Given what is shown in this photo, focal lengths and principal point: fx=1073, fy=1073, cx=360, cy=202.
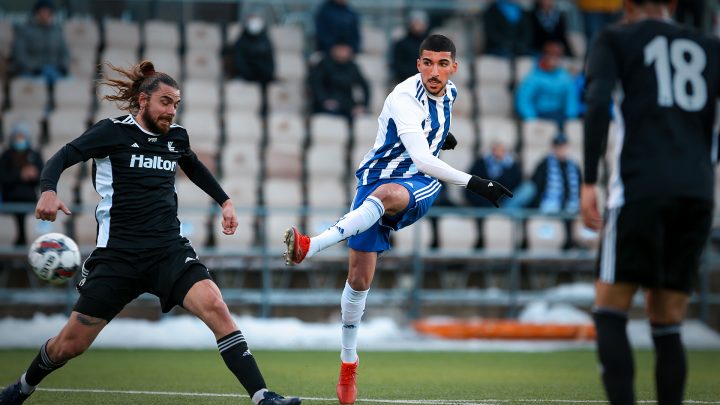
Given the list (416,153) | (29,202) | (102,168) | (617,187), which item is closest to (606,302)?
(617,187)

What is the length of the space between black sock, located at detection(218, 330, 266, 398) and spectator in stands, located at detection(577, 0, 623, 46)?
1351cm

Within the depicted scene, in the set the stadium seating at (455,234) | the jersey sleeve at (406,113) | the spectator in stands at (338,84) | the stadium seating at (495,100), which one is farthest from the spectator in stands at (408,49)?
the jersey sleeve at (406,113)

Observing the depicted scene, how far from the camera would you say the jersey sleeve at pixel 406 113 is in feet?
23.6

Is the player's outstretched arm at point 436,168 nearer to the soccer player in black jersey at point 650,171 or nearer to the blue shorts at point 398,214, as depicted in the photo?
the blue shorts at point 398,214

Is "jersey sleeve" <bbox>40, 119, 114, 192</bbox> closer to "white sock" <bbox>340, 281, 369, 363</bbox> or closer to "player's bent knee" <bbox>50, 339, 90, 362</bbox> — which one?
"player's bent knee" <bbox>50, 339, 90, 362</bbox>

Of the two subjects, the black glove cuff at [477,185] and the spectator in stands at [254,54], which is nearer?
the black glove cuff at [477,185]

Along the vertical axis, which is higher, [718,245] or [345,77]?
[345,77]

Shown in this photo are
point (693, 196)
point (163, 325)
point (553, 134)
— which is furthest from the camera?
point (553, 134)

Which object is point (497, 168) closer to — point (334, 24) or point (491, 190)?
point (334, 24)

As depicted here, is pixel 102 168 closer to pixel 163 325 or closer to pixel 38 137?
pixel 163 325

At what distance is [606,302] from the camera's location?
475 cm

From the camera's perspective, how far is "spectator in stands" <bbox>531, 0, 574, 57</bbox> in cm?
1762

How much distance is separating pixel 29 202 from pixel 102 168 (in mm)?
8173

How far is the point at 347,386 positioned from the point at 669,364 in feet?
9.14
